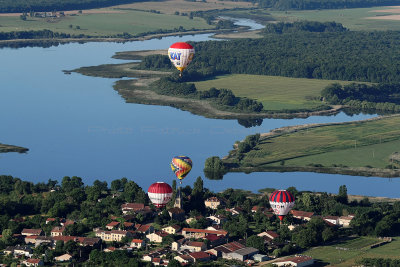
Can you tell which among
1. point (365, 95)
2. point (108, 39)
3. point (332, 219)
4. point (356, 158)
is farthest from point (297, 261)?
point (108, 39)

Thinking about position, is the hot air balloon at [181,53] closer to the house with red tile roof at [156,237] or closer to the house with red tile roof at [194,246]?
the house with red tile roof at [156,237]

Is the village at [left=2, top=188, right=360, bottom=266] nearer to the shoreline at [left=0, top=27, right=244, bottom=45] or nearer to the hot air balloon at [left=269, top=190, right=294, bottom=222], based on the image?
the hot air balloon at [left=269, top=190, right=294, bottom=222]

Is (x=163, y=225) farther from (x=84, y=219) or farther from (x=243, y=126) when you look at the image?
(x=243, y=126)

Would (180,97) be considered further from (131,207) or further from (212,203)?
(131,207)

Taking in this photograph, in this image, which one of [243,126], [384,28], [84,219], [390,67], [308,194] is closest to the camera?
[84,219]

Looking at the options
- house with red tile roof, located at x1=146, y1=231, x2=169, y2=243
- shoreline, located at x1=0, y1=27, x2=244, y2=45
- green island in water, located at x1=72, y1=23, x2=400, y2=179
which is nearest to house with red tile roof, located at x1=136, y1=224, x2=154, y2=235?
house with red tile roof, located at x1=146, y1=231, x2=169, y2=243

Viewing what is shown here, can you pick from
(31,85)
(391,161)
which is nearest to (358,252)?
(391,161)
